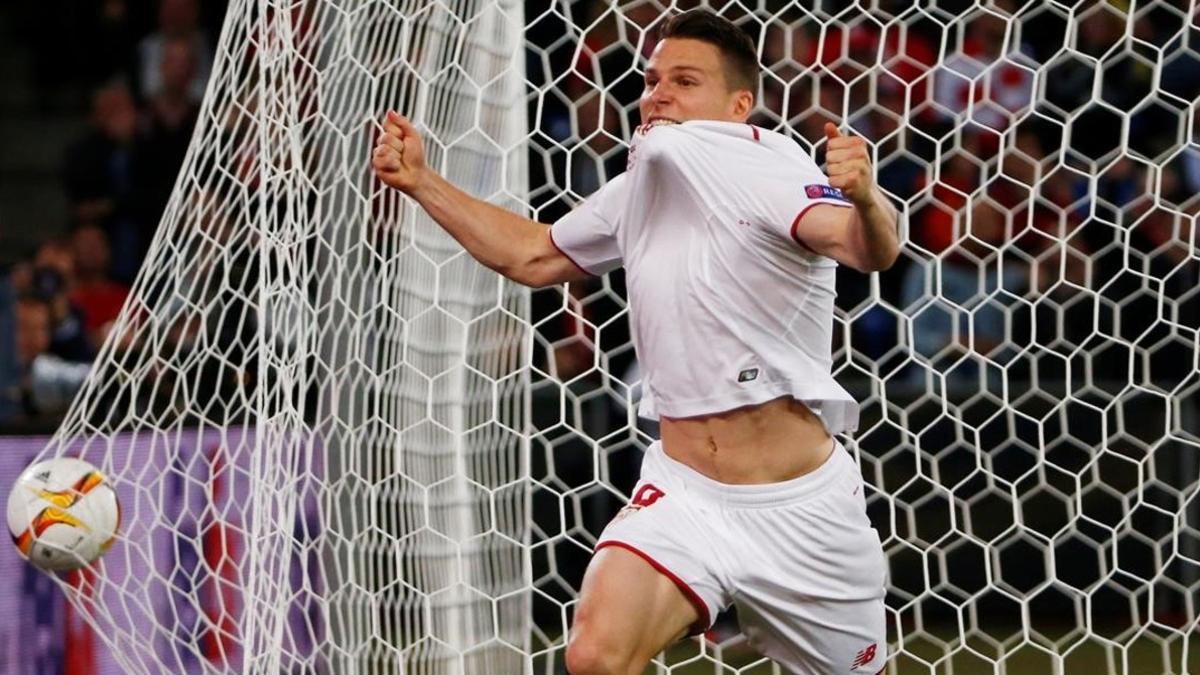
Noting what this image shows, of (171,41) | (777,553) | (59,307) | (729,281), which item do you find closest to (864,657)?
(777,553)

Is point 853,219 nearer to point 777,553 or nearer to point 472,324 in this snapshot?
point 777,553

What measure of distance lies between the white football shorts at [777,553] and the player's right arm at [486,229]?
58 centimetres

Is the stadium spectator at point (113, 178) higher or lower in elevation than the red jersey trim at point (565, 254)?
lower

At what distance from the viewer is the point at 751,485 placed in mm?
3781

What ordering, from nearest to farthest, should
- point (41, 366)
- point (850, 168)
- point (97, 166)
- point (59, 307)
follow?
point (850, 168) → point (41, 366) → point (59, 307) → point (97, 166)

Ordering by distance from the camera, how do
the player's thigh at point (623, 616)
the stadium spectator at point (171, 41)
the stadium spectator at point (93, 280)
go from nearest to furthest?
the player's thigh at point (623, 616) < the stadium spectator at point (93, 280) < the stadium spectator at point (171, 41)

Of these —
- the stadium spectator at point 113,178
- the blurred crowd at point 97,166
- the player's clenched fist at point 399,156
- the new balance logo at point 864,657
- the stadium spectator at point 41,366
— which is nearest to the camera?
the new balance logo at point 864,657

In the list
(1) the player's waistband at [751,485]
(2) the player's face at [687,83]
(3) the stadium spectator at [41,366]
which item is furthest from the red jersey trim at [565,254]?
(3) the stadium spectator at [41,366]

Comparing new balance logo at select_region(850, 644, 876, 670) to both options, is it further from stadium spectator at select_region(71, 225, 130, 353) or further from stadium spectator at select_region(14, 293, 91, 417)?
stadium spectator at select_region(71, 225, 130, 353)

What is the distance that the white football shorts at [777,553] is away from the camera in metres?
3.71

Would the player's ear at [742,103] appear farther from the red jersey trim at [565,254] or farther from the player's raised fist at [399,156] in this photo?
the player's raised fist at [399,156]

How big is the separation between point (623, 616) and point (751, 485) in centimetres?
39

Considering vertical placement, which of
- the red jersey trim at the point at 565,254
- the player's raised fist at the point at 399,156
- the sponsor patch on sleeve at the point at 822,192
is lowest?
the red jersey trim at the point at 565,254

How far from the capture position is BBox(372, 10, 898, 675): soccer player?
3.68 metres
